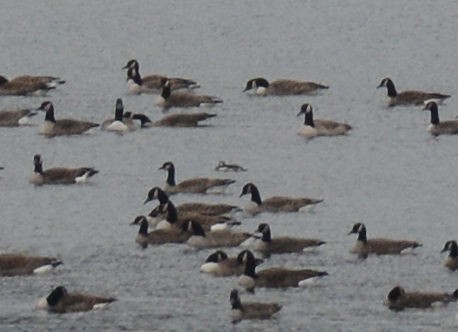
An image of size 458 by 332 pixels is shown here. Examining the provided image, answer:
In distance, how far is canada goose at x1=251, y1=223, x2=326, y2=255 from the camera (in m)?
32.3

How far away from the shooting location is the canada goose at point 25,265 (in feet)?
103

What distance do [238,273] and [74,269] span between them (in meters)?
2.29

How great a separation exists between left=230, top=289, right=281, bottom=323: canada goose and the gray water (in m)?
0.14

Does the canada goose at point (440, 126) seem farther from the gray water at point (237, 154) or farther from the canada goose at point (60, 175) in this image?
the canada goose at point (60, 175)

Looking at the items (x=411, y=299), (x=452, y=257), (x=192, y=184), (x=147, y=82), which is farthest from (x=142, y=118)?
(x=411, y=299)

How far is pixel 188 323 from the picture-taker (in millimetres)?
28328

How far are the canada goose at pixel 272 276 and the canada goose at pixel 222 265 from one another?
33 centimetres

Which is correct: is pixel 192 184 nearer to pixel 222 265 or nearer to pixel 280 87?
pixel 222 265

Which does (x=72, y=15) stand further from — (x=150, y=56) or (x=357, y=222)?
(x=357, y=222)

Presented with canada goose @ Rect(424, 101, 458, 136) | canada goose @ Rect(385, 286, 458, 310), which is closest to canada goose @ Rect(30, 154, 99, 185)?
canada goose @ Rect(424, 101, 458, 136)

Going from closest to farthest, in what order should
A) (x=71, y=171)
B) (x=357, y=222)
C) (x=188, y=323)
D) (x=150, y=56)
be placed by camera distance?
(x=188, y=323) → (x=357, y=222) → (x=71, y=171) → (x=150, y=56)

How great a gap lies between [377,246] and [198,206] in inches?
151

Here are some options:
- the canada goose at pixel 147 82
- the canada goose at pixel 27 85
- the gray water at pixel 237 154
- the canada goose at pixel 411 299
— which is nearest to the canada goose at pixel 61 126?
the gray water at pixel 237 154

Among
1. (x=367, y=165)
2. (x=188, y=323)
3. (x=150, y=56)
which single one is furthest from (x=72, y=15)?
(x=188, y=323)
